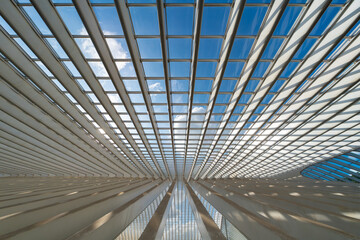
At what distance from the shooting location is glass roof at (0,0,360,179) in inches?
274

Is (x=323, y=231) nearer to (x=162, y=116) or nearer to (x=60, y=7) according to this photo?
(x=60, y=7)

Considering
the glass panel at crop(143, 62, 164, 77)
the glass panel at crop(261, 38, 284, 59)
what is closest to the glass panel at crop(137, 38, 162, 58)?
the glass panel at crop(143, 62, 164, 77)

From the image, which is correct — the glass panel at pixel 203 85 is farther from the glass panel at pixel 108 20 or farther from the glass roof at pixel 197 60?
the glass panel at pixel 108 20

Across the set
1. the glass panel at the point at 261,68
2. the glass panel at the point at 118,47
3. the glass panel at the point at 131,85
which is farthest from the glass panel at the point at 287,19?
the glass panel at the point at 131,85

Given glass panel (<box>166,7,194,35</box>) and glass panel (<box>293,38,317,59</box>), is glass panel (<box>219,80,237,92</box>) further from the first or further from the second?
glass panel (<box>166,7,194,35</box>)

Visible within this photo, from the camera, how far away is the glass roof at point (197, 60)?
6.96m

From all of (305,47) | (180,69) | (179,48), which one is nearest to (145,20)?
(179,48)

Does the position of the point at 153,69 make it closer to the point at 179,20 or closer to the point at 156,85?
the point at 156,85

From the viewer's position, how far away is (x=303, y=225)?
4141 mm

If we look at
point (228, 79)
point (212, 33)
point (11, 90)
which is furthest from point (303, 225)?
point (11, 90)

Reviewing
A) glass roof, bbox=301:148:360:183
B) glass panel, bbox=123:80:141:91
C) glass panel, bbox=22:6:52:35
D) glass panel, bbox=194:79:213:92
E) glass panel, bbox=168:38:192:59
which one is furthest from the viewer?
glass roof, bbox=301:148:360:183

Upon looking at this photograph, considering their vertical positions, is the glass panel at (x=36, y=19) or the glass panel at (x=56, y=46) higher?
the glass panel at (x=36, y=19)

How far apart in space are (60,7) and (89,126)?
10404mm

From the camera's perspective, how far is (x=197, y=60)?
9.29m
